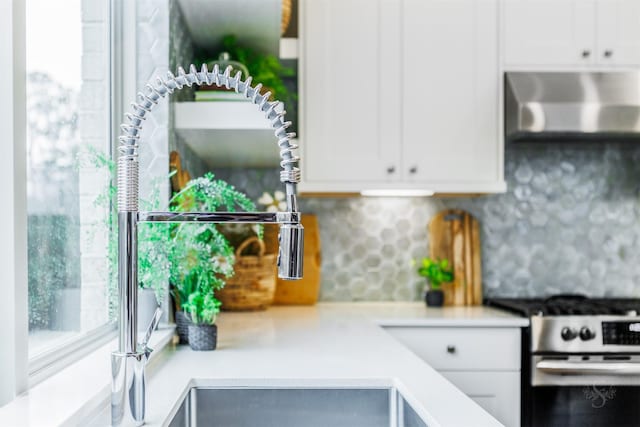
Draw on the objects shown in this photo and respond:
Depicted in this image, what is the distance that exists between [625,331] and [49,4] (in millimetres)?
2201

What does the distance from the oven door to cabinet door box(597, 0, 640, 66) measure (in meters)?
1.26

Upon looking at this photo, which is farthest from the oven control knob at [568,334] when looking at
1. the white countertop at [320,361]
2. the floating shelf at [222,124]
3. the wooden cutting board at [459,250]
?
the floating shelf at [222,124]

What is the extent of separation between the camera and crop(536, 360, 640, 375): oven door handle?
2.30 meters

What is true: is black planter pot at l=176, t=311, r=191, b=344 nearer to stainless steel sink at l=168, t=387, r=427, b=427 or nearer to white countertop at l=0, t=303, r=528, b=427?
white countertop at l=0, t=303, r=528, b=427

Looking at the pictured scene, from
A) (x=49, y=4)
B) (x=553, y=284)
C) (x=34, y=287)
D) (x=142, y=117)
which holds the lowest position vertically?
(x=553, y=284)

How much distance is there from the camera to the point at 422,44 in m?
2.62

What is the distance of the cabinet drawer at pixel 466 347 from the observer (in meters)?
2.40

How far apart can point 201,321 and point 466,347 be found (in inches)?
45.5

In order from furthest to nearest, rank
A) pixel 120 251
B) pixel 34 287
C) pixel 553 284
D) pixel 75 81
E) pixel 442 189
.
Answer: pixel 553 284 < pixel 442 189 < pixel 75 81 < pixel 34 287 < pixel 120 251

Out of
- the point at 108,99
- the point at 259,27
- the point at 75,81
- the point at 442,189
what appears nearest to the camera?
the point at 75,81

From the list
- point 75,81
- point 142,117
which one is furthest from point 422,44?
point 142,117

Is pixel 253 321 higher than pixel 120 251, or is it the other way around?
pixel 120 251

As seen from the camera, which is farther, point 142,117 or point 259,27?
point 259,27

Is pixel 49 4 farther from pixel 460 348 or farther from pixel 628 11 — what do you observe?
pixel 628 11
